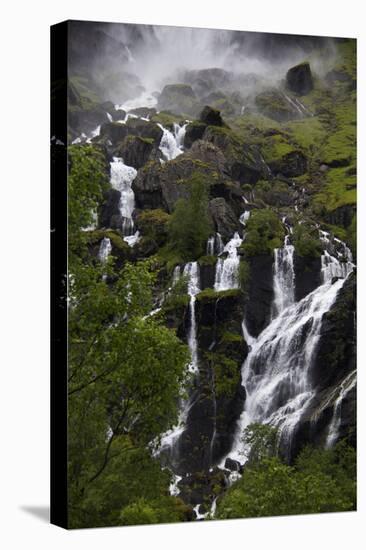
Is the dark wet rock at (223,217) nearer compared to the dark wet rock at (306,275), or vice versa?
the dark wet rock at (223,217)

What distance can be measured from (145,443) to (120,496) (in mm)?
616

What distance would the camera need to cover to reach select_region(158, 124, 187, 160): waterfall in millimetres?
14922

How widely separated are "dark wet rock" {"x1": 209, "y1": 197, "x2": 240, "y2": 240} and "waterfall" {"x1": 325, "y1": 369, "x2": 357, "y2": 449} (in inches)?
82.8

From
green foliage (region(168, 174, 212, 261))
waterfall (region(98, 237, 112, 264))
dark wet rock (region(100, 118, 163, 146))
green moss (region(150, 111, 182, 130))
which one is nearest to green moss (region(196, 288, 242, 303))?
green foliage (region(168, 174, 212, 261))

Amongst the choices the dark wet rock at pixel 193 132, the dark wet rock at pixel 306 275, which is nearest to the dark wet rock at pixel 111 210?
the dark wet rock at pixel 193 132

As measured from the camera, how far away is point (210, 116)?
49.7 ft

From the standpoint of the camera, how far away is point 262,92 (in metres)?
15.6

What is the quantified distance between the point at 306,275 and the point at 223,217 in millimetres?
1149

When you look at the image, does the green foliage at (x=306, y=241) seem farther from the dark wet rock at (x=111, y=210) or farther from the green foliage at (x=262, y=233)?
the dark wet rock at (x=111, y=210)

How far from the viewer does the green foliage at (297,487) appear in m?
15.0

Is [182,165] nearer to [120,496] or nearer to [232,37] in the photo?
[232,37]

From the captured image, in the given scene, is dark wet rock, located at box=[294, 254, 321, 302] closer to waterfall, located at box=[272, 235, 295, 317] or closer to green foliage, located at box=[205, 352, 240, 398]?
waterfall, located at box=[272, 235, 295, 317]

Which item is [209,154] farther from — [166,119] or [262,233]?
[262,233]

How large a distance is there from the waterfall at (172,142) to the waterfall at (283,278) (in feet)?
5.15
